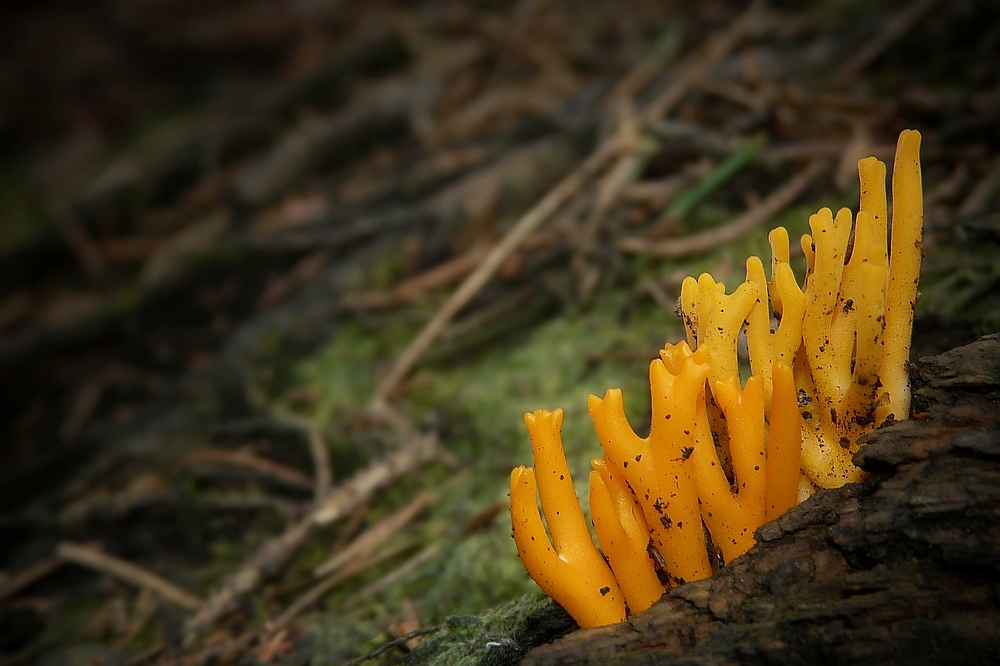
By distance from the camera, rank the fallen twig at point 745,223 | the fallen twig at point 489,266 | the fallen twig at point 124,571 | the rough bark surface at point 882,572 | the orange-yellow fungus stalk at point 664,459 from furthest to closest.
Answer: the fallen twig at point 489,266 → the fallen twig at point 745,223 → the fallen twig at point 124,571 → the orange-yellow fungus stalk at point 664,459 → the rough bark surface at point 882,572

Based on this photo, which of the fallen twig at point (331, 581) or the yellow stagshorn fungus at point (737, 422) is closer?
the yellow stagshorn fungus at point (737, 422)

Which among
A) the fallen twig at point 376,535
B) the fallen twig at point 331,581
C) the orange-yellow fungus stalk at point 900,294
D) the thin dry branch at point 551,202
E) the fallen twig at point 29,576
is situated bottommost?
the fallen twig at point 331,581

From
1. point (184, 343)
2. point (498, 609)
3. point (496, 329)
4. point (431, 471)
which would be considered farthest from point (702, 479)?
point (184, 343)

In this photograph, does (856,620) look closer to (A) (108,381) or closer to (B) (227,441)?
(B) (227,441)

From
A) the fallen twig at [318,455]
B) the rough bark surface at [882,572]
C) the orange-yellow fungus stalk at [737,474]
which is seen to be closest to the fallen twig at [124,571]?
the fallen twig at [318,455]

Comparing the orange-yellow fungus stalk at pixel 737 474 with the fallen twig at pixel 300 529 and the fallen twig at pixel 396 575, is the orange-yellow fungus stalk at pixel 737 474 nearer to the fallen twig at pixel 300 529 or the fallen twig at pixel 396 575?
the fallen twig at pixel 396 575

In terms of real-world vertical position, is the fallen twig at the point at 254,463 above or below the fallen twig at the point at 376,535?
above

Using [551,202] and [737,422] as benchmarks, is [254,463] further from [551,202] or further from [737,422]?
[737,422]
